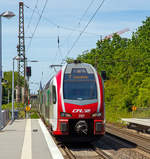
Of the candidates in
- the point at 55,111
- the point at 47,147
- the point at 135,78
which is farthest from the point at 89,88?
the point at 135,78

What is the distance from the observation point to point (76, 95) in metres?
14.3

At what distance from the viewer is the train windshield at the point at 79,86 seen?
47.1 ft

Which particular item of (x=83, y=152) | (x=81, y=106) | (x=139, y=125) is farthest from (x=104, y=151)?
(x=139, y=125)

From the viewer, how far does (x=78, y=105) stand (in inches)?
554

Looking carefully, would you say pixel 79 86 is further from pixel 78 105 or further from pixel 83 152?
pixel 83 152

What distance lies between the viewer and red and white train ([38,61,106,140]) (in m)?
14.0

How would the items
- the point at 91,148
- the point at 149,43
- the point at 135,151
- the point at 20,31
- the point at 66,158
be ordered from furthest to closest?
the point at 20,31
the point at 149,43
the point at 91,148
the point at 135,151
the point at 66,158

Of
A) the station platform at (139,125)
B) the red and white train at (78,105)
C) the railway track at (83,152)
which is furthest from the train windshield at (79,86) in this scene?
the station platform at (139,125)

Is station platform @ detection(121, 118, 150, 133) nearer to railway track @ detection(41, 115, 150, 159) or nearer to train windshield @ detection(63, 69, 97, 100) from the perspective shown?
railway track @ detection(41, 115, 150, 159)

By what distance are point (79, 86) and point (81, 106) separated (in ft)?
2.85

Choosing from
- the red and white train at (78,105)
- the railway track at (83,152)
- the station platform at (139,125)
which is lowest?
the railway track at (83,152)

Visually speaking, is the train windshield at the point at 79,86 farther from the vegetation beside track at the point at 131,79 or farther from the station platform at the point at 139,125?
the vegetation beside track at the point at 131,79

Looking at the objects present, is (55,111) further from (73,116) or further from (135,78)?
(135,78)

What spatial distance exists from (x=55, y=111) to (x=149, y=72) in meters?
36.2
